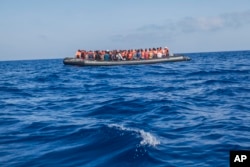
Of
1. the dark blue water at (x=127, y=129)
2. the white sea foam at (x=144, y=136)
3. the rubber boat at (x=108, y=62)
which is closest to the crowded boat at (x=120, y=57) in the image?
the rubber boat at (x=108, y=62)

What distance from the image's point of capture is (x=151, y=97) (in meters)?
14.2

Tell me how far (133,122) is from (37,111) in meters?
4.01

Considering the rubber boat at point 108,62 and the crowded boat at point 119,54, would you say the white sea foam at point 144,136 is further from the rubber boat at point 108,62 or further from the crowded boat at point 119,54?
the crowded boat at point 119,54

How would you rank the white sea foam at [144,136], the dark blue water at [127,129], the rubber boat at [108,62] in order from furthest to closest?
1. the rubber boat at [108,62]
2. the white sea foam at [144,136]
3. the dark blue water at [127,129]

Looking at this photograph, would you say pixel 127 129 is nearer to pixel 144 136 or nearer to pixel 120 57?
pixel 144 136

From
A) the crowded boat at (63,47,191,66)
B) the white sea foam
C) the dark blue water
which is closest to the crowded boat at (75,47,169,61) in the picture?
the crowded boat at (63,47,191,66)

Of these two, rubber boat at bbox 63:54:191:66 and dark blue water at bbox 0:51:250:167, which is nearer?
dark blue water at bbox 0:51:250:167

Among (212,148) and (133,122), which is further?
(133,122)

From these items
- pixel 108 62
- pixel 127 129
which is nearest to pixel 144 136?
pixel 127 129

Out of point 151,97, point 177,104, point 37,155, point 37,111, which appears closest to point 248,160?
point 37,155

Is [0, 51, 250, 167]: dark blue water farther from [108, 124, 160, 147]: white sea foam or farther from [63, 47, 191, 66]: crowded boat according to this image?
[63, 47, 191, 66]: crowded boat

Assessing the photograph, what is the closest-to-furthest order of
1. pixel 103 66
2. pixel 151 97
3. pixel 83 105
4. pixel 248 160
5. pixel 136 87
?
pixel 248 160, pixel 83 105, pixel 151 97, pixel 136 87, pixel 103 66

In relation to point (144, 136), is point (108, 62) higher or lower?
higher

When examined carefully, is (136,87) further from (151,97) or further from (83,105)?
(83,105)
